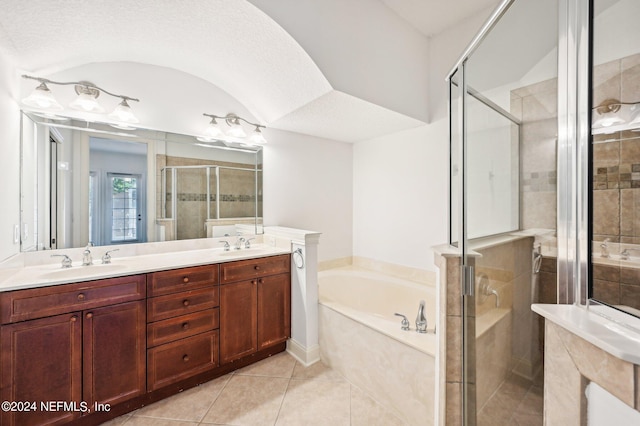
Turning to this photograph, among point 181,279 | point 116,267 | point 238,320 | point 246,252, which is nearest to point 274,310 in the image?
point 238,320

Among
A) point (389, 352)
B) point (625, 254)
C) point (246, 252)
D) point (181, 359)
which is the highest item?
point (625, 254)

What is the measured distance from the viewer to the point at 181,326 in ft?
5.76

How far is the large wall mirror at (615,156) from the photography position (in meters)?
0.73

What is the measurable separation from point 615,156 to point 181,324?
2267 mm

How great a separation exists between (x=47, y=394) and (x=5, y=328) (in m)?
0.40

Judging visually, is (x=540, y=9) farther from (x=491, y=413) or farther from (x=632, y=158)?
(x=491, y=413)

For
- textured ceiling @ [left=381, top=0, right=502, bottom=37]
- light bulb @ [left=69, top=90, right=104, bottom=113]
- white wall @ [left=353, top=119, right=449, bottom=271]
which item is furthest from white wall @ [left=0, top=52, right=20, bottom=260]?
white wall @ [left=353, top=119, right=449, bottom=271]

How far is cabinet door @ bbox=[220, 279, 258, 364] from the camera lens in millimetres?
1919

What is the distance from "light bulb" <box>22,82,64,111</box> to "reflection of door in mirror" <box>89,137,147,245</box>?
29 centimetres

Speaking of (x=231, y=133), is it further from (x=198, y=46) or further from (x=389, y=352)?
(x=389, y=352)

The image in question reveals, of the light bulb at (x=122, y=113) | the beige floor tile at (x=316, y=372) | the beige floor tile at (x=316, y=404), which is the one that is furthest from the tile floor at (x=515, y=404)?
the light bulb at (x=122, y=113)

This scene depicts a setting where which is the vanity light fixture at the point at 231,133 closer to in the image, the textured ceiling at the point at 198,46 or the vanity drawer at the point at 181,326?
the textured ceiling at the point at 198,46

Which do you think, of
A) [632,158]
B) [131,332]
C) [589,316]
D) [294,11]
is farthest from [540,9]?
[131,332]

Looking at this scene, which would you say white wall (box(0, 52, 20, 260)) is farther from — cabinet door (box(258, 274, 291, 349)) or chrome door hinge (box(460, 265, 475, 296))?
chrome door hinge (box(460, 265, 475, 296))
